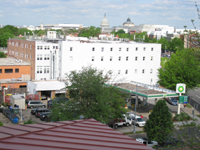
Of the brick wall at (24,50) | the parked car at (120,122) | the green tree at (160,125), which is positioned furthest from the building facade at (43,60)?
the green tree at (160,125)

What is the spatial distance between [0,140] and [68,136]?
2.39 meters

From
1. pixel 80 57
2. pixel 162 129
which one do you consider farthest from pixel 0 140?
pixel 80 57

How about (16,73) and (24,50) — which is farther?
(24,50)

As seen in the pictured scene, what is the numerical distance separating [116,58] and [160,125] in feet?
88.7

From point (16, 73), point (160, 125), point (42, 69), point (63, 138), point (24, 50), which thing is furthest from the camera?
point (24, 50)

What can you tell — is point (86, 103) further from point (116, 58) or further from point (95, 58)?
point (116, 58)

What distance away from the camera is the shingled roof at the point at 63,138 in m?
8.70

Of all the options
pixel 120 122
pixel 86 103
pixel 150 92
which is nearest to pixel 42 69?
pixel 150 92

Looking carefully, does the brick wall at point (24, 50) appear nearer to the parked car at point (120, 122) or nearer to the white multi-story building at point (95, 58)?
the white multi-story building at point (95, 58)

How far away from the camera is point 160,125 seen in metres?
22.6

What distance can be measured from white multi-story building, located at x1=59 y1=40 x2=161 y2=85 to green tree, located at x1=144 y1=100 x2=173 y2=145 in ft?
75.6

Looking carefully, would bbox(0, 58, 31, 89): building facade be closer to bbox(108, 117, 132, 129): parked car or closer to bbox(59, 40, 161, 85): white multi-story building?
bbox(59, 40, 161, 85): white multi-story building

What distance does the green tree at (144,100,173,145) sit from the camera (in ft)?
72.0

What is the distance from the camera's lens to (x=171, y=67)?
137ft
